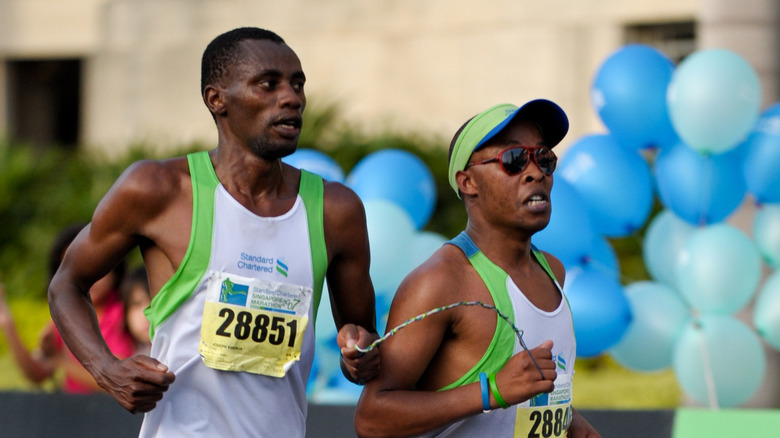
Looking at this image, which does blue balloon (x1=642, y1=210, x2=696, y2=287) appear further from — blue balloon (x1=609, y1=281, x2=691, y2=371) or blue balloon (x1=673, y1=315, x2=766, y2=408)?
blue balloon (x1=673, y1=315, x2=766, y2=408)

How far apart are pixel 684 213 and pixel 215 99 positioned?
128 inches

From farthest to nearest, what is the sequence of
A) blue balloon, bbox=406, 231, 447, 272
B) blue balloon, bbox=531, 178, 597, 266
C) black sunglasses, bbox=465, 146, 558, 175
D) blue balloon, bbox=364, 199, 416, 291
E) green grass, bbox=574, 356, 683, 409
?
green grass, bbox=574, 356, 683, 409
blue balloon, bbox=406, 231, 447, 272
blue balloon, bbox=364, 199, 416, 291
blue balloon, bbox=531, 178, 597, 266
black sunglasses, bbox=465, 146, 558, 175

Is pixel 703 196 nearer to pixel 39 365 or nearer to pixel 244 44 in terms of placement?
pixel 244 44

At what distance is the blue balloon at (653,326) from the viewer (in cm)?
587

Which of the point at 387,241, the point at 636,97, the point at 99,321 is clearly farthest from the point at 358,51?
the point at 99,321

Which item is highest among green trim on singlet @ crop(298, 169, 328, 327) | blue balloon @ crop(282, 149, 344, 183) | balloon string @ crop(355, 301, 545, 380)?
green trim on singlet @ crop(298, 169, 328, 327)

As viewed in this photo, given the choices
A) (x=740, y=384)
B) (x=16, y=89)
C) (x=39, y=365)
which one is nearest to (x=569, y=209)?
(x=740, y=384)

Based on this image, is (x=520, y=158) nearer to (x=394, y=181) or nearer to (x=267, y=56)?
(x=267, y=56)

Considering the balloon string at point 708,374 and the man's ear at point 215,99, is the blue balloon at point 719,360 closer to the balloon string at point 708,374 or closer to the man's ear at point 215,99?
the balloon string at point 708,374

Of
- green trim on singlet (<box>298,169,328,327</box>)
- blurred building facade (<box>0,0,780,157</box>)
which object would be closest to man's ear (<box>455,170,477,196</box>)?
green trim on singlet (<box>298,169,328,327</box>)

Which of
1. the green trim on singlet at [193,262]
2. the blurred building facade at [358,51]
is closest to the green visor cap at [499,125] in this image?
the green trim on singlet at [193,262]

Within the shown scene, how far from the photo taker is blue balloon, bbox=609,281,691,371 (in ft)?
19.2

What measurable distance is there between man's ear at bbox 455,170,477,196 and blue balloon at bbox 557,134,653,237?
2834 millimetres

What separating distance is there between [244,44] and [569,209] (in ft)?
8.35
